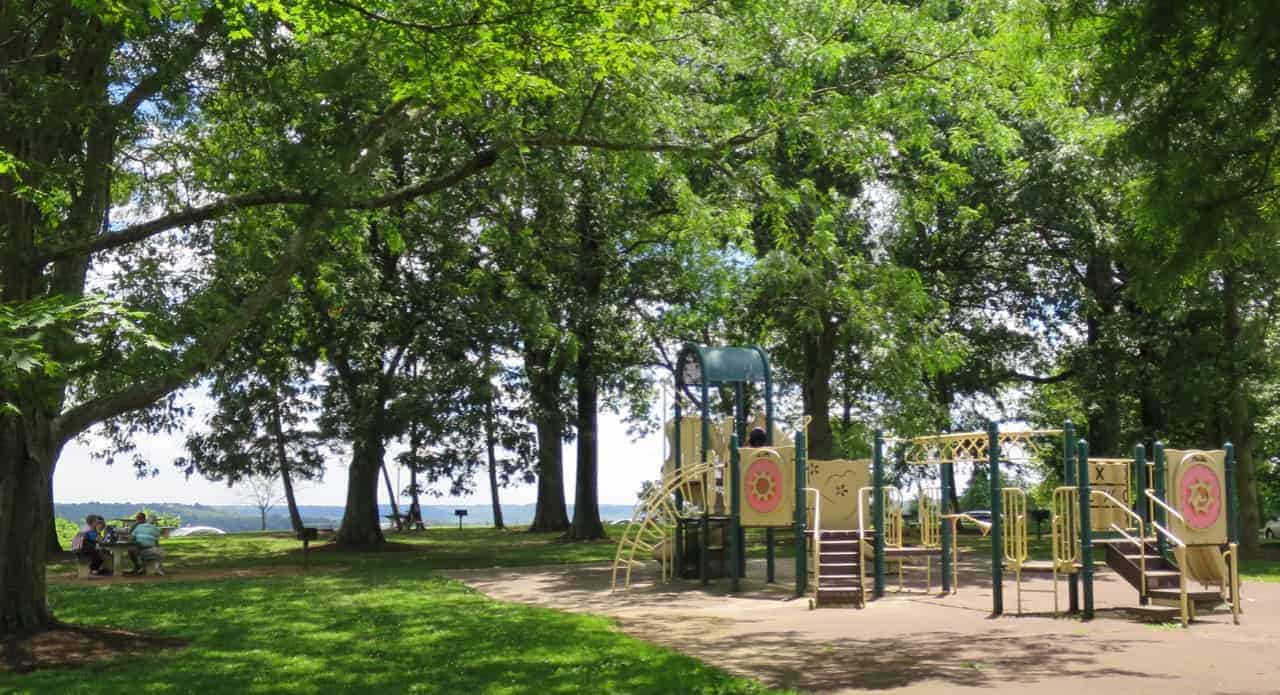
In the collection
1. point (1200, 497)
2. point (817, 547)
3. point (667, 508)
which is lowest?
point (817, 547)

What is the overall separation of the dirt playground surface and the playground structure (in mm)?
434

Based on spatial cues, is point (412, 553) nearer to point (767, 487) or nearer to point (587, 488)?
point (587, 488)

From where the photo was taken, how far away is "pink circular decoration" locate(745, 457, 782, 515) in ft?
55.4

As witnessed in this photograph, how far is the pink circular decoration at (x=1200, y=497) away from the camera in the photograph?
13.7 metres

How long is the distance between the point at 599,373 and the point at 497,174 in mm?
8242

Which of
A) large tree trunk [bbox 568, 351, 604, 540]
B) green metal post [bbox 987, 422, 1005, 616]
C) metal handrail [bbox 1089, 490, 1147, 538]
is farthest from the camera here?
large tree trunk [bbox 568, 351, 604, 540]

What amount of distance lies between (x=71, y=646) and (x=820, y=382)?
1964cm

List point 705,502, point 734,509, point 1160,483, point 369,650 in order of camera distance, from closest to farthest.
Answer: point 369,650 < point 1160,483 < point 734,509 < point 705,502

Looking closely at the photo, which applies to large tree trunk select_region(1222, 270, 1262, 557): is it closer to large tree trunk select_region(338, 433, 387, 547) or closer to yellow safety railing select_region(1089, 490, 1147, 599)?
yellow safety railing select_region(1089, 490, 1147, 599)

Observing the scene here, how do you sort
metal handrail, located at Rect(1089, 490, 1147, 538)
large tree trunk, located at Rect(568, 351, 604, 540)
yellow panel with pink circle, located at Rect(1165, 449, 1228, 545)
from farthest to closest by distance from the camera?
large tree trunk, located at Rect(568, 351, 604, 540)
yellow panel with pink circle, located at Rect(1165, 449, 1228, 545)
metal handrail, located at Rect(1089, 490, 1147, 538)

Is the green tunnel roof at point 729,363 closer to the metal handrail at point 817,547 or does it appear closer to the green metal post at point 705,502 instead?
the green metal post at point 705,502

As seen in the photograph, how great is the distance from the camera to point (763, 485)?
16969 mm

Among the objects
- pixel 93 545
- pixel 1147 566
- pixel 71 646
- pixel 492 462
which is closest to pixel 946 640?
pixel 1147 566

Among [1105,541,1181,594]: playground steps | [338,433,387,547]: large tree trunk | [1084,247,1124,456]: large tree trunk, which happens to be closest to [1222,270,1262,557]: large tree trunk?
[1084,247,1124,456]: large tree trunk
